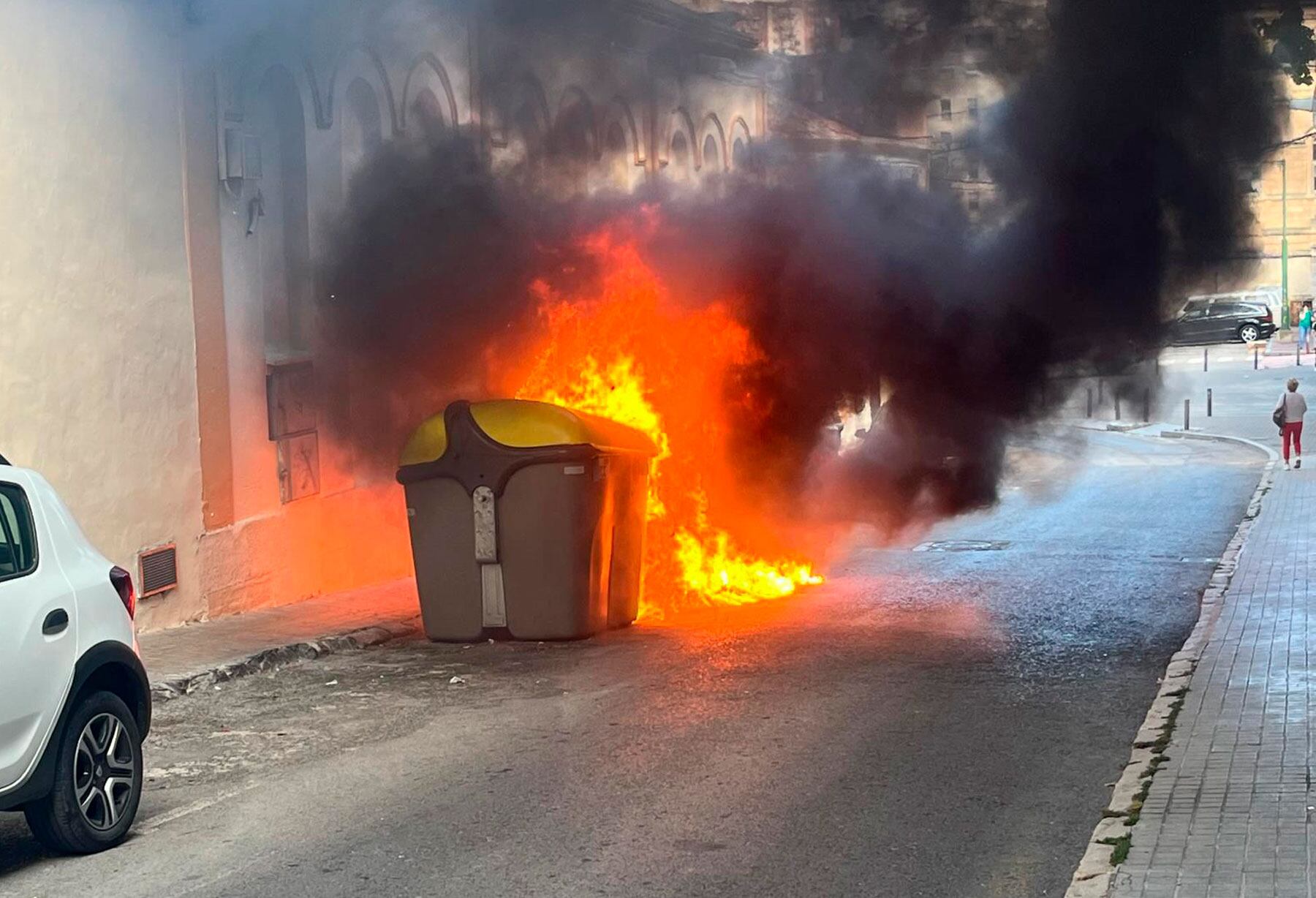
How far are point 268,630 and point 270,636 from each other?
348mm

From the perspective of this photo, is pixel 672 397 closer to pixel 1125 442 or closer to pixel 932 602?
pixel 932 602

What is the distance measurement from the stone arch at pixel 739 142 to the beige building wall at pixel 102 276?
7850mm

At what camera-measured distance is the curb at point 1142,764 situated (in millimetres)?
5672

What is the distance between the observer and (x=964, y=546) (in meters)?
17.1

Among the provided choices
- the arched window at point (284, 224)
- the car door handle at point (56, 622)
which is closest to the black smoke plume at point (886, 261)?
the arched window at point (284, 224)

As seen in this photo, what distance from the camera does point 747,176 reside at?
1642cm

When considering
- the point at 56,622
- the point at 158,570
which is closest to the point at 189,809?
the point at 56,622

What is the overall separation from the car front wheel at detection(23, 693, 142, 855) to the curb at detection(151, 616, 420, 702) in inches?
123

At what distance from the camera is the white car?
576 cm

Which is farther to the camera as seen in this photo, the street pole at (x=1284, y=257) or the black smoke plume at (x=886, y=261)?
the street pole at (x=1284, y=257)

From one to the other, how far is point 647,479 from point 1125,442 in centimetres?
2110

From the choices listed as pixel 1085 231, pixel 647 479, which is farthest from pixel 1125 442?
pixel 647 479

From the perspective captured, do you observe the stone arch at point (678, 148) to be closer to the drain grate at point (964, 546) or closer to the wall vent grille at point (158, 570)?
the drain grate at point (964, 546)

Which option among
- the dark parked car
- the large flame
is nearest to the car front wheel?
the large flame
